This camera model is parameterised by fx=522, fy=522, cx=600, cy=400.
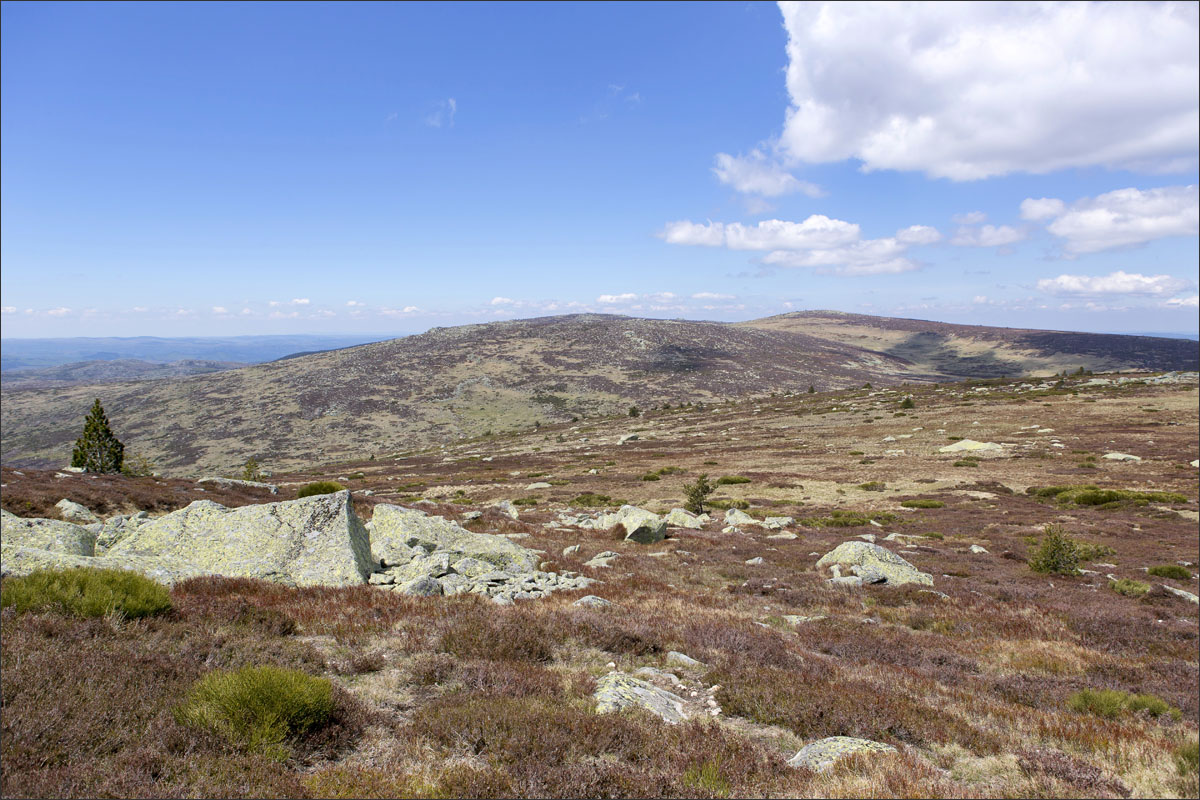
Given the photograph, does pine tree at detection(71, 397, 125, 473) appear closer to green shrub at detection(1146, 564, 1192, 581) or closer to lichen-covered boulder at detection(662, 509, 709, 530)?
lichen-covered boulder at detection(662, 509, 709, 530)

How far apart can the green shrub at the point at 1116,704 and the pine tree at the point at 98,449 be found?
1854 inches

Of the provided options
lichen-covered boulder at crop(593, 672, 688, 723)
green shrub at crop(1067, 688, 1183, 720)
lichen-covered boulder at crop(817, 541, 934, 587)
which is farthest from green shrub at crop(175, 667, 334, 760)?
lichen-covered boulder at crop(817, 541, 934, 587)

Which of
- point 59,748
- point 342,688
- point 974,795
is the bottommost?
point 974,795

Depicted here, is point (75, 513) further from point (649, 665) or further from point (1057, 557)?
point (1057, 557)

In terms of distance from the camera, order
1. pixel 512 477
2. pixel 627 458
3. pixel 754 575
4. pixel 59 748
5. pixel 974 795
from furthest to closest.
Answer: pixel 627 458 → pixel 512 477 → pixel 754 575 → pixel 974 795 → pixel 59 748

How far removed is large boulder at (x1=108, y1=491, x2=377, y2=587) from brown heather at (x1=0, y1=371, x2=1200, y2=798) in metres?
1.63

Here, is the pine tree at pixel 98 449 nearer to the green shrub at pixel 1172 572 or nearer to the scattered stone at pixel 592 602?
the scattered stone at pixel 592 602

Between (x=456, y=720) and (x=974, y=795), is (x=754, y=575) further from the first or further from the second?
(x=456, y=720)

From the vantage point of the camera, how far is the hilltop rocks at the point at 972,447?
138 feet

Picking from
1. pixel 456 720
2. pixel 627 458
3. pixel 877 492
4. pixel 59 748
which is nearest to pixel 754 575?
pixel 456 720

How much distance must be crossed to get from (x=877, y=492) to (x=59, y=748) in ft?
120

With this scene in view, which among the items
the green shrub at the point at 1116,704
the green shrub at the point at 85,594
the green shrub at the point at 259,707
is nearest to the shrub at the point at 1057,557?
the green shrub at the point at 1116,704

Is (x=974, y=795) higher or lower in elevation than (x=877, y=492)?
higher

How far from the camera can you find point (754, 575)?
16.7 meters
